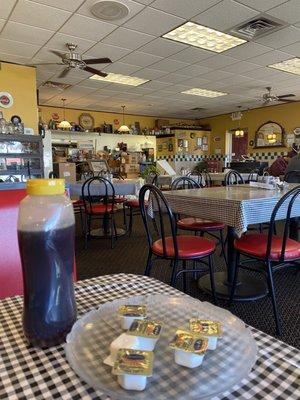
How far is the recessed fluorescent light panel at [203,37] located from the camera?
13.6 ft

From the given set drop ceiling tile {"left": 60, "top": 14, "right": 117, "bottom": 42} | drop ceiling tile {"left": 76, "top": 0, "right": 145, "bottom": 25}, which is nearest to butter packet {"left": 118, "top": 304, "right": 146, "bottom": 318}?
drop ceiling tile {"left": 76, "top": 0, "right": 145, "bottom": 25}

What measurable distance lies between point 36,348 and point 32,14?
13.4 feet

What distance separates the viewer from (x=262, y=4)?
346 centimetres

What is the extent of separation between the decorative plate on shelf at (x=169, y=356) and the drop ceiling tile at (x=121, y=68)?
543cm

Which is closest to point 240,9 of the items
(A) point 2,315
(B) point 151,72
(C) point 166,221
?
(B) point 151,72

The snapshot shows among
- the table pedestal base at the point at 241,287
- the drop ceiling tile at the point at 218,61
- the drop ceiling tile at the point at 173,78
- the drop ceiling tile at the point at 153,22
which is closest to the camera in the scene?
the table pedestal base at the point at 241,287

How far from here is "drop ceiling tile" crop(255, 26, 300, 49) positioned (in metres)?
4.16

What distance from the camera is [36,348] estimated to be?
59 cm

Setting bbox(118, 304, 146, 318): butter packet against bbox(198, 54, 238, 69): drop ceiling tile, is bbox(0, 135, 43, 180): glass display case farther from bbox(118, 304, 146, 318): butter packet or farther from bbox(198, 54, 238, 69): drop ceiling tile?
bbox(118, 304, 146, 318): butter packet

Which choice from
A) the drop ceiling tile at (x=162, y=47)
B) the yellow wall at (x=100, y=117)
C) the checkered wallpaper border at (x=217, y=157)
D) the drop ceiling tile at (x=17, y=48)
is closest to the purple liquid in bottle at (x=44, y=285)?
the drop ceiling tile at (x=162, y=47)

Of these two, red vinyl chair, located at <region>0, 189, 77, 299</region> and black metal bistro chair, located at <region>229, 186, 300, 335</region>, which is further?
black metal bistro chair, located at <region>229, 186, 300, 335</region>

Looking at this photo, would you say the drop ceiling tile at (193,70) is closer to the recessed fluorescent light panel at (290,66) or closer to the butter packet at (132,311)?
the recessed fluorescent light panel at (290,66)

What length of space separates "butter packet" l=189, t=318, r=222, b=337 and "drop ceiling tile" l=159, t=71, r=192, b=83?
20.1 ft

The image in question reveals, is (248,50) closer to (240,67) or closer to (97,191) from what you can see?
(240,67)
